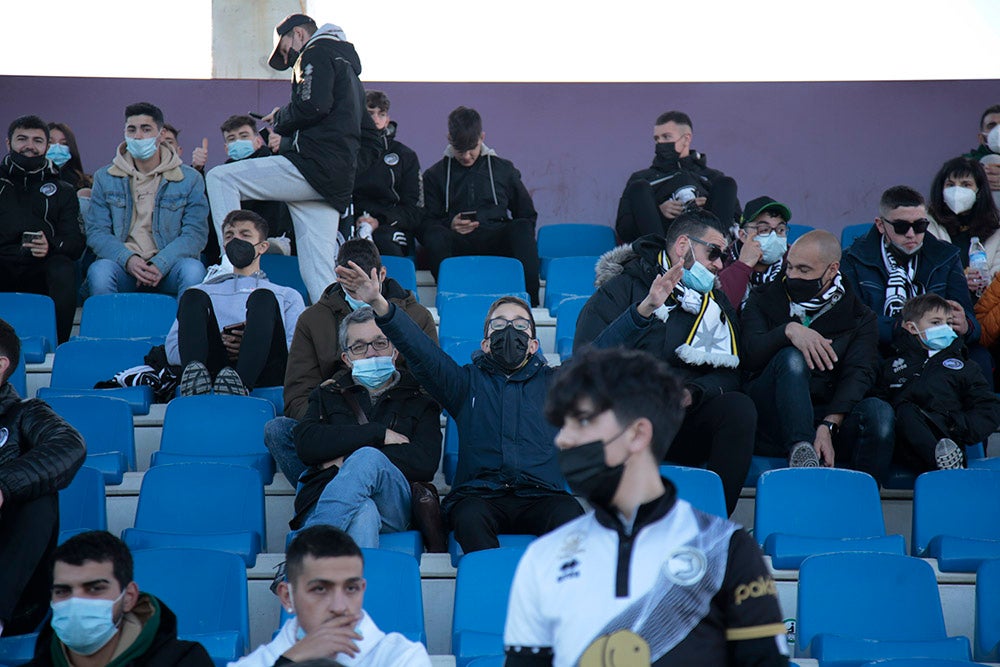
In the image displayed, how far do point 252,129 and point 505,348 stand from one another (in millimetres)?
3223

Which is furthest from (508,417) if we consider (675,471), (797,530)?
(797,530)

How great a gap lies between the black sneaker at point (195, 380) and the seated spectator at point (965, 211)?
11.0 ft

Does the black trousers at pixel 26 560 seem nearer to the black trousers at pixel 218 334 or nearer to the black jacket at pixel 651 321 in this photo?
the black trousers at pixel 218 334

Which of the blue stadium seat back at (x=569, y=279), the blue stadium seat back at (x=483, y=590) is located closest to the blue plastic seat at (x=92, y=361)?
the blue stadium seat back at (x=569, y=279)

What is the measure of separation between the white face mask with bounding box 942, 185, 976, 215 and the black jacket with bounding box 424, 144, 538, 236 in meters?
2.09

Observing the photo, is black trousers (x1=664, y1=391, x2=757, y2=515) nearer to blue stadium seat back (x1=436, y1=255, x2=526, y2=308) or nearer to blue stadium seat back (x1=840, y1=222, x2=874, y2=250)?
blue stadium seat back (x1=436, y1=255, x2=526, y2=308)

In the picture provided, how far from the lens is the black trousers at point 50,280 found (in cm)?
616

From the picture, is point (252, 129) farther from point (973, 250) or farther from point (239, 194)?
point (973, 250)

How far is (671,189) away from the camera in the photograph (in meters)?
7.01

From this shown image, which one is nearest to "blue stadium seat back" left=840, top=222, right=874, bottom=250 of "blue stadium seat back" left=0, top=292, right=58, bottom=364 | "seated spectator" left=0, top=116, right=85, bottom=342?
"seated spectator" left=0, top=116, right=85, bottom=342

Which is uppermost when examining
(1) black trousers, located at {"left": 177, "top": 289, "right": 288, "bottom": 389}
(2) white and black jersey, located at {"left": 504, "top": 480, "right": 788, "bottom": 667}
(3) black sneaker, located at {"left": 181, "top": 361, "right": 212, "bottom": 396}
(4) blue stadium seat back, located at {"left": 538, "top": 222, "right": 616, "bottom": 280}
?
(4) blue stadium seat back, located at {"left": 538, "top": 222, "right": 616, "bottom": 280}

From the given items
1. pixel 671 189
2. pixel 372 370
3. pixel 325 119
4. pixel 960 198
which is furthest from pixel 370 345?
pixel 960 198

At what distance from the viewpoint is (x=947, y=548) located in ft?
13.9

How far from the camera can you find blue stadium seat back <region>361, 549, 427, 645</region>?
3.52 metres
